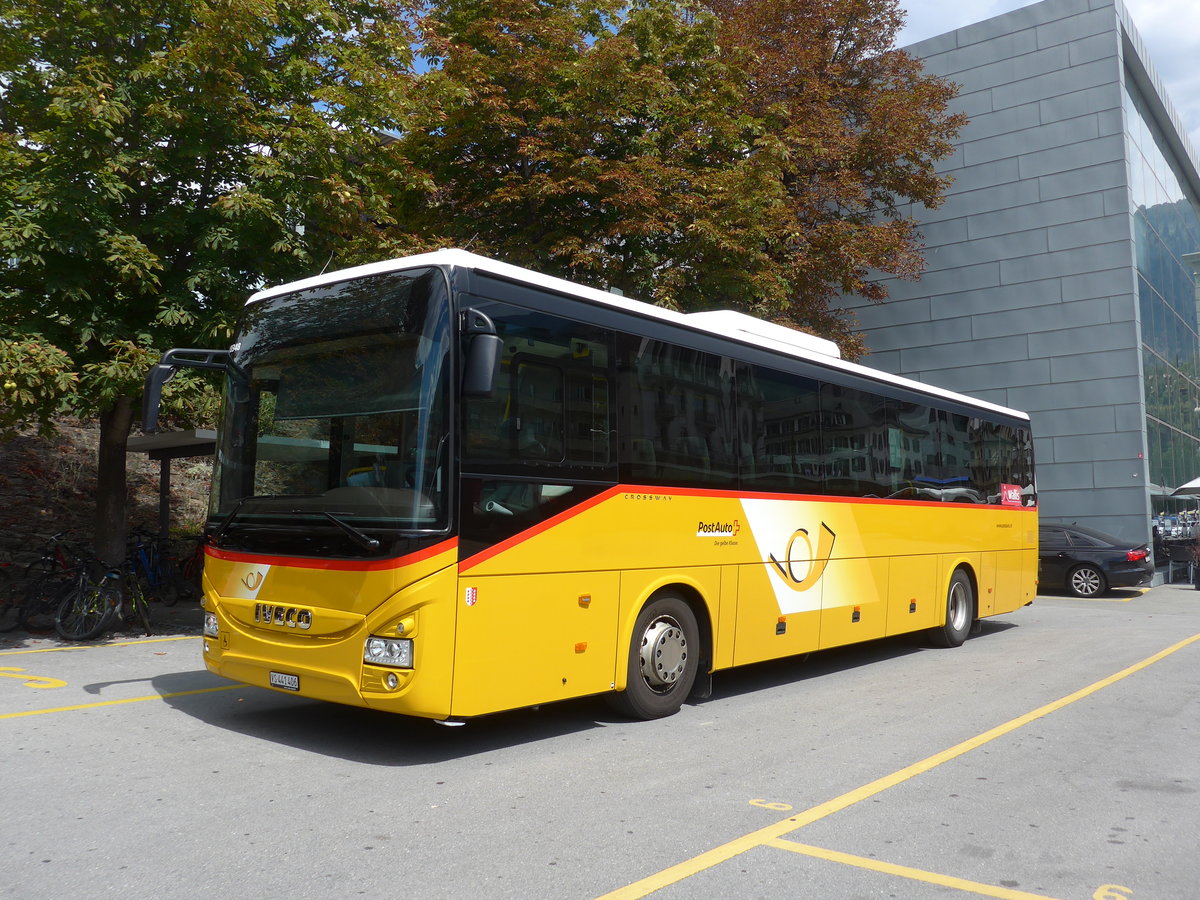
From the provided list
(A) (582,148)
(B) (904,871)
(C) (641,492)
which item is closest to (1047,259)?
(A) (582,148)

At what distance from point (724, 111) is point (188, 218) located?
9.97 meters

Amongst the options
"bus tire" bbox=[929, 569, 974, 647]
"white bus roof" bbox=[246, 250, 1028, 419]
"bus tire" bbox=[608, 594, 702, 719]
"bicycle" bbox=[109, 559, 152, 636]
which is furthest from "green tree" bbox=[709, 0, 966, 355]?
"bicycle" bbox=[109, 559, 152, 636]

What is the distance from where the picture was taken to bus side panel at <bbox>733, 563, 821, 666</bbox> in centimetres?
860

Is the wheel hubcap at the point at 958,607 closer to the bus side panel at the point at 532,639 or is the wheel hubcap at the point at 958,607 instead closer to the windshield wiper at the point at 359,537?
the bus side panel at the point at 532,639

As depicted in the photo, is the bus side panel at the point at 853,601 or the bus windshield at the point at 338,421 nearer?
the bus windshield at the point at 338,421

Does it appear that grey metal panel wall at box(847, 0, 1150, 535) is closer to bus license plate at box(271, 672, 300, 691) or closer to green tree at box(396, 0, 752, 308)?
green tree at box(396, 0, 752, 308)

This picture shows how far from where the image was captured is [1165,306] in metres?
31.5

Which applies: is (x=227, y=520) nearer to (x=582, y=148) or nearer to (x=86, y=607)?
(x=86, y=607)

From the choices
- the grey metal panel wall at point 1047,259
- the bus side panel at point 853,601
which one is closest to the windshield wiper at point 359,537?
the bus side panel at point 853,601

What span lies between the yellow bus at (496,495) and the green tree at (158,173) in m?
3.79

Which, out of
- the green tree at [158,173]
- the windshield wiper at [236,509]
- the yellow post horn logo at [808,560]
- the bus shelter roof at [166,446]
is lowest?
the yellow post horn logo at [808,560]

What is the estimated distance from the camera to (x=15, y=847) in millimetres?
4590

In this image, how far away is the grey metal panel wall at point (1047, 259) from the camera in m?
27.0

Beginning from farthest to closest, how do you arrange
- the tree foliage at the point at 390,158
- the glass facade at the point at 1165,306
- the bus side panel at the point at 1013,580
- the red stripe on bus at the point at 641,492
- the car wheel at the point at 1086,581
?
the glass facade at the point at 1165,306 → the car wheel at the point at 1086,581 → the bus side panel at the point at 1013,580 → the tree foliage at the point at 390,158 → the red stripe on bus at the point at 641,492
